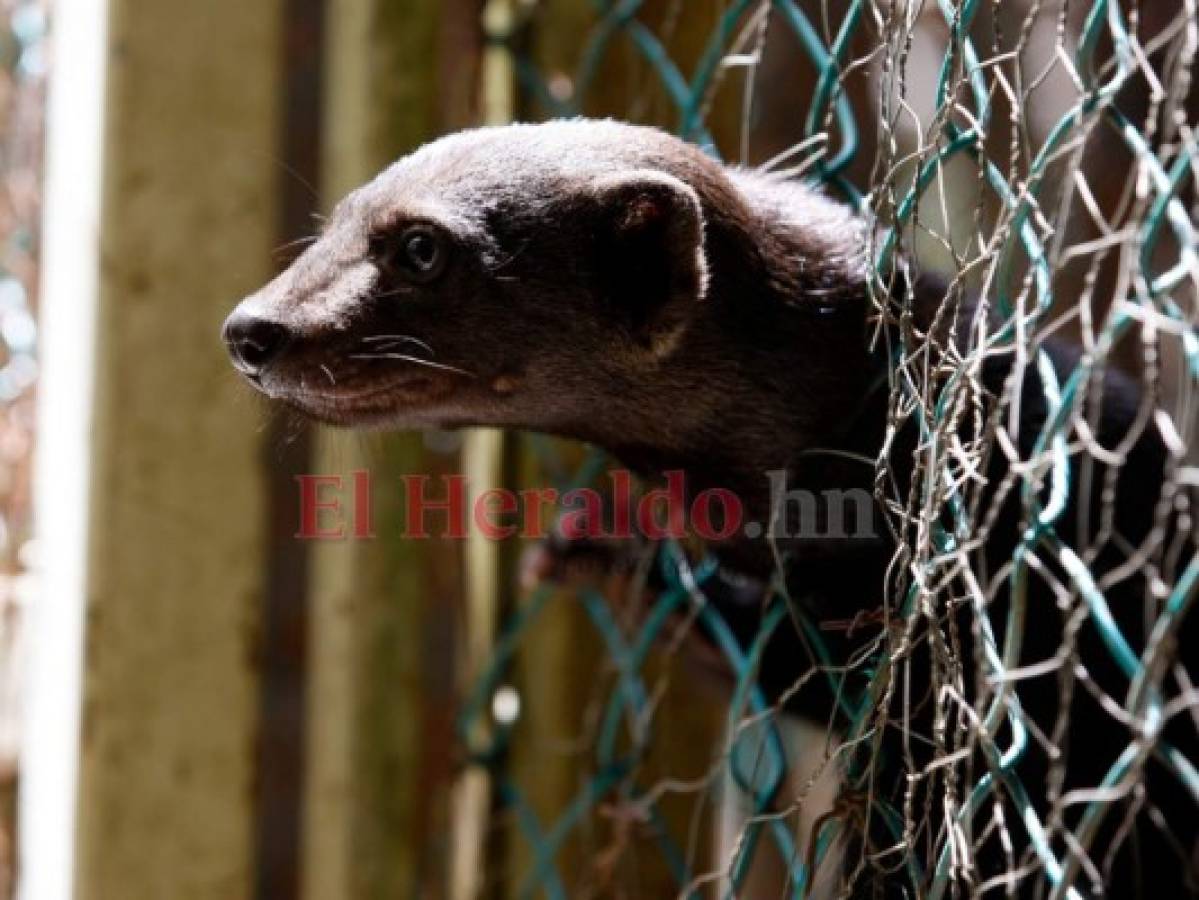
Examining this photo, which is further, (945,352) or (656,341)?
(656,341)

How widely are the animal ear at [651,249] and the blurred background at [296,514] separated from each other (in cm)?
36

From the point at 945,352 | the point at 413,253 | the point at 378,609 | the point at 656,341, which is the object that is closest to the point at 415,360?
the point at 413,253

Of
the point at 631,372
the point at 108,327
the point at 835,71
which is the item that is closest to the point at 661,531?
the point at 631,372

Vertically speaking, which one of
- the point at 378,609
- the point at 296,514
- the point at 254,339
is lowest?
the point at 378,609

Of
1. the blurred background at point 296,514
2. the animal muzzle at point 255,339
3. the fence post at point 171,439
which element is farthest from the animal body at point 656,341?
the fence post at point 171,439

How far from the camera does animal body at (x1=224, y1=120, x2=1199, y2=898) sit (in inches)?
53.7

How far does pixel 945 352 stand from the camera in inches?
39.4

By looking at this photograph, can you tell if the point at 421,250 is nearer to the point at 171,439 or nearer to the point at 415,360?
the point at 415,360

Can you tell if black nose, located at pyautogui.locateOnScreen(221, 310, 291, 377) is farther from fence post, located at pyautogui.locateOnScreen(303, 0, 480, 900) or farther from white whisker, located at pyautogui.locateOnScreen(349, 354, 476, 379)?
fence post, located at pyautogui.locateOnScreen(303, 0, 480, 900)

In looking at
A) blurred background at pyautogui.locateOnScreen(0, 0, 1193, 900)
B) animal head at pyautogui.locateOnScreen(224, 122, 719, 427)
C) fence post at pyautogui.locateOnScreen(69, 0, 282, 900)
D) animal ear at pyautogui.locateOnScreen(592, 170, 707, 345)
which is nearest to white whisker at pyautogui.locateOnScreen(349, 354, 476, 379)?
animal head at pyautogui.locateOnScreen(224, 122, 719, 427)

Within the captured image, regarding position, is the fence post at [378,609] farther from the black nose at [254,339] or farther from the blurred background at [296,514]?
the black nose at [254,339]

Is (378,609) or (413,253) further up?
(413,253)

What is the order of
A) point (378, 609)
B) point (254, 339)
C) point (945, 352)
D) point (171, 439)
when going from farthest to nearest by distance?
point (378, 609) < point (171, 439) < point (254, 339) < point (945, 352)

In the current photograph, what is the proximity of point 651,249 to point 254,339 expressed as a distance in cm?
33
